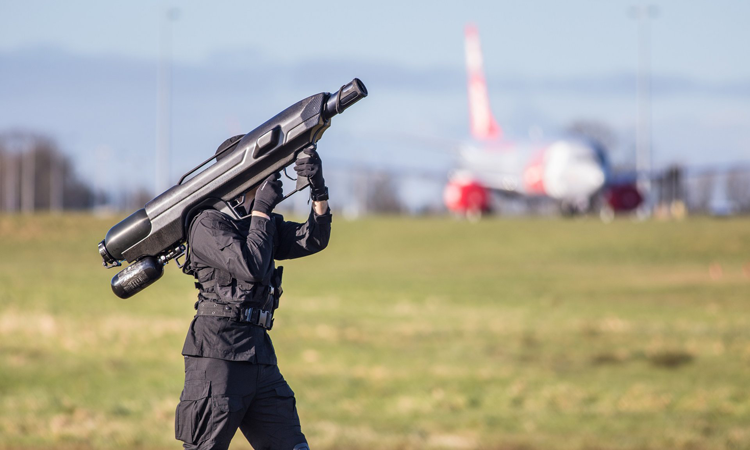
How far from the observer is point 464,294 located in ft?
96.8

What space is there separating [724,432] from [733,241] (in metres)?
31.0

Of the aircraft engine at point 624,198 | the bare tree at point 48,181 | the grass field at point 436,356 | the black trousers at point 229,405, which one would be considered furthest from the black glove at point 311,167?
the bare tree at point 48,181

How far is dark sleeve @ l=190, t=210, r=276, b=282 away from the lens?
5.50 m

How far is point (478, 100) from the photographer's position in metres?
66.7

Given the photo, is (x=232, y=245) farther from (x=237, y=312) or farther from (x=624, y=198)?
(x=624, y=198)

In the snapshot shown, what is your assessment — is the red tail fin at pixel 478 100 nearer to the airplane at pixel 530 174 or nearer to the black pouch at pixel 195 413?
the airplane at pixel 530 174

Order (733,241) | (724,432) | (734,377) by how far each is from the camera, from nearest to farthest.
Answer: (724,432) < (734,377) < (733,241)

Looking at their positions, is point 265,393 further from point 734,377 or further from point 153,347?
point 153,347

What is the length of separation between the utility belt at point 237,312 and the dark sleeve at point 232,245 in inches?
10.4

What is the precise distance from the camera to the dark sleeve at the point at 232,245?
5.50 m

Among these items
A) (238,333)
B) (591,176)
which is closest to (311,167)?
(238,333)

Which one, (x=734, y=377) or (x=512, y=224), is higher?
(x=512, y=224)

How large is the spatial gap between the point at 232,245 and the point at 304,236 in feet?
2.26

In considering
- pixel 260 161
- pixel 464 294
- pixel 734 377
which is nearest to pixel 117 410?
pixel 260 161
